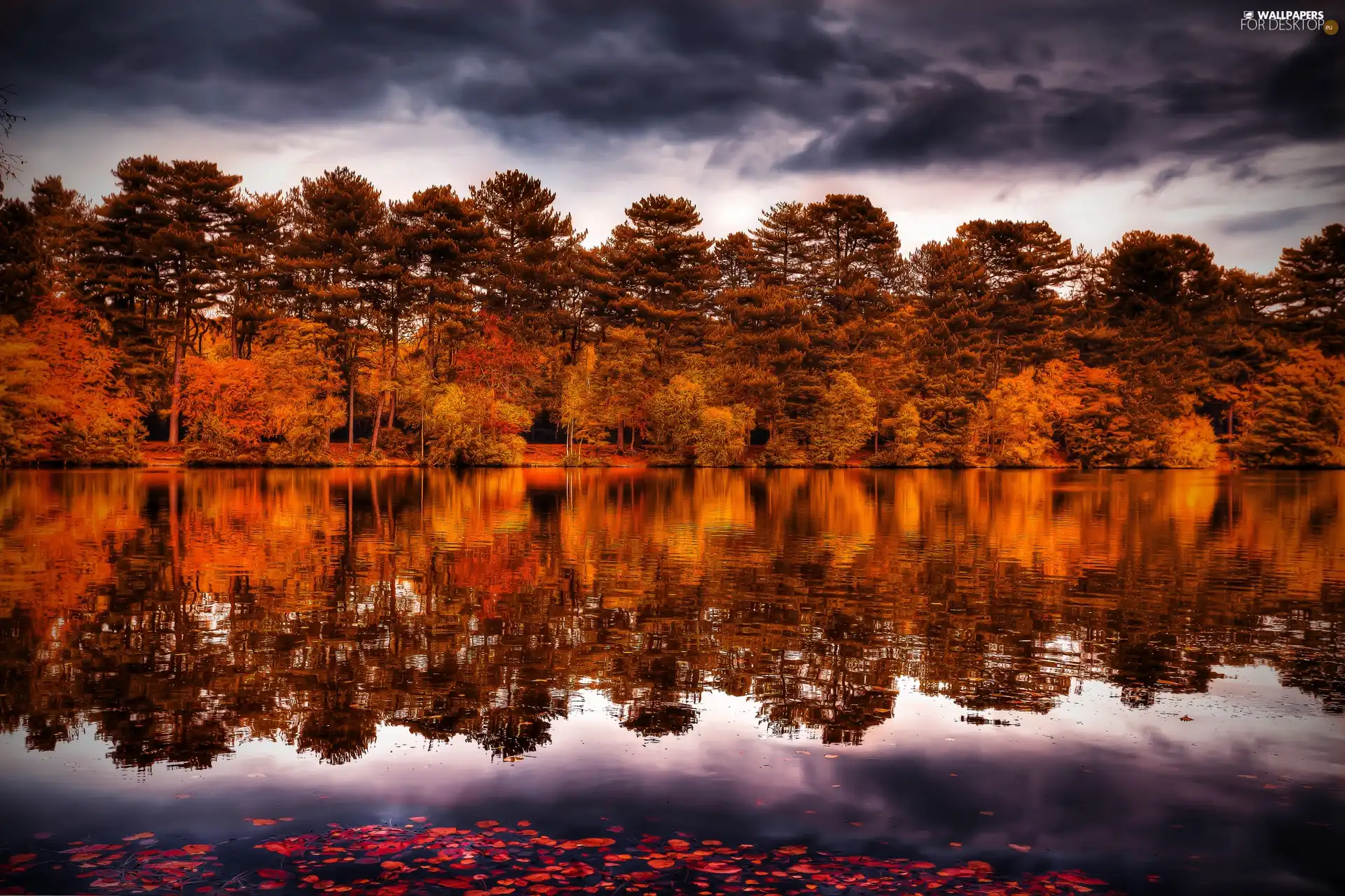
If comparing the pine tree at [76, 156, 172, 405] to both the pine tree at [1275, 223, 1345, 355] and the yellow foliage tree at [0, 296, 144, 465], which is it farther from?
the pine tree at [1275, 223, 1345, 355]

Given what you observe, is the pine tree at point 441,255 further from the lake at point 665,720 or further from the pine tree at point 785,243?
the lake at point 665,720

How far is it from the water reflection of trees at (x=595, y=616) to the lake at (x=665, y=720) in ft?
0.26

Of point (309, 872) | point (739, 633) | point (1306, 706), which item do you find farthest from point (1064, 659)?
point (309, 872)

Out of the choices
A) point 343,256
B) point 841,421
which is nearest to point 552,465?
point 343,256

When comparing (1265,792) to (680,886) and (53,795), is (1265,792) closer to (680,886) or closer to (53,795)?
(680,886)

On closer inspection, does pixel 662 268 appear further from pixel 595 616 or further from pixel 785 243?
pixel 595 616

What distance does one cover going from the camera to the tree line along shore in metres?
61.0

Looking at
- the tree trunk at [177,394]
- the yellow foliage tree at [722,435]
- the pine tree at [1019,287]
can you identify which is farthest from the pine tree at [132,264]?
the pine tree at [1019,287]

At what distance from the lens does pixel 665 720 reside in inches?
361

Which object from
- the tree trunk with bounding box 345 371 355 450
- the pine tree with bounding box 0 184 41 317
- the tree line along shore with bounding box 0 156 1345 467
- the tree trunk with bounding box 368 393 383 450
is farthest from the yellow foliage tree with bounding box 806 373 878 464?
the pine tree with bounding box 0 184 41 317

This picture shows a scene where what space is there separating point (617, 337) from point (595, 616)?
190 feet

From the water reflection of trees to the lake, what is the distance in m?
0.08

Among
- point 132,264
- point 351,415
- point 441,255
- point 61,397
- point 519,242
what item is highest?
point 519,242

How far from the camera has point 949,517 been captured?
1232 inches
